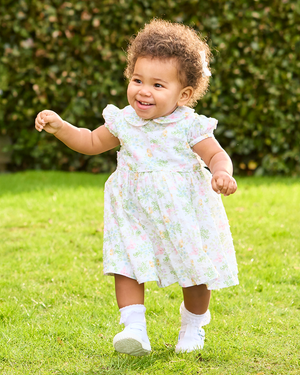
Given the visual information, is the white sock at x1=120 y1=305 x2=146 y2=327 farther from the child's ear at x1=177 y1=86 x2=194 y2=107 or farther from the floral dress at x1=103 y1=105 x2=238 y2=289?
the child's ear at x1=177 y1=86 x2=194 y2=107

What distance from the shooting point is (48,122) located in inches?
92.7

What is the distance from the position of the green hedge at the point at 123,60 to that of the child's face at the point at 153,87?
4264mm

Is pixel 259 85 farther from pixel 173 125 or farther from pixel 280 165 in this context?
pixel 173 125

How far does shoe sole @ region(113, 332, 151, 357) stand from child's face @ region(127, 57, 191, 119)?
0.90m

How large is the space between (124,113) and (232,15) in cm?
446

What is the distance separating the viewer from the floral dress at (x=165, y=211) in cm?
223

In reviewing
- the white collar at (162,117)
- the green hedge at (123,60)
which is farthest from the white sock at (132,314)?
the green hedge at (123,60)

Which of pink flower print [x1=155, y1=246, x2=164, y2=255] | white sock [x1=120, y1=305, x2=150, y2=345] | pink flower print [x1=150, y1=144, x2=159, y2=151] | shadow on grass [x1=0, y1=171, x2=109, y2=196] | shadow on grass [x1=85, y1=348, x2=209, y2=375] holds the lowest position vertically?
shadow on grass [x1=85, y1=348, x2=209, y2=375]

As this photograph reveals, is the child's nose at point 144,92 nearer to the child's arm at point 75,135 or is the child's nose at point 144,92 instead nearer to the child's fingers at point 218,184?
the child's arm at point 75,135

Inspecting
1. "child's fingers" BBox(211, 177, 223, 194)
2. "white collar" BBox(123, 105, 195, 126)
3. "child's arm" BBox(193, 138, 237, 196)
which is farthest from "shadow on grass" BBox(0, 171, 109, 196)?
"child's fingers" BBox(211, 177, 223, 194)

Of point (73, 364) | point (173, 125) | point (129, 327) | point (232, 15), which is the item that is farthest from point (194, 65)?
point (232, 15)

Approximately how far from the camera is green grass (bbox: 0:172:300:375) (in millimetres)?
2229

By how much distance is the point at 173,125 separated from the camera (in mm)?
2326

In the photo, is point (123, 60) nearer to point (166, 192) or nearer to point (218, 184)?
point (166, 192)
